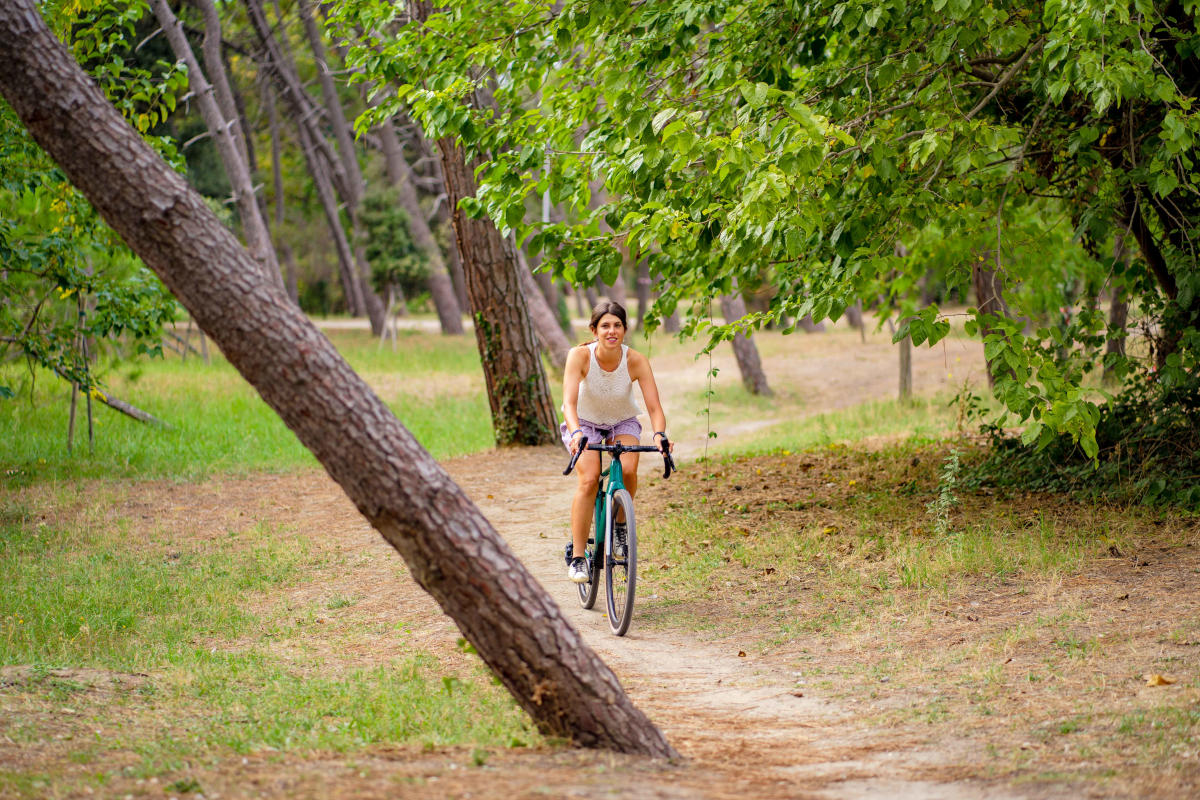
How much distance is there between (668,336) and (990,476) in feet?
83.2

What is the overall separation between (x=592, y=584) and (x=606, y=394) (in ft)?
4.23

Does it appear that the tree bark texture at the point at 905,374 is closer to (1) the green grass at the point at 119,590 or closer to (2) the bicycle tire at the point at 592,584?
(1) the green grass at the point at 119,590

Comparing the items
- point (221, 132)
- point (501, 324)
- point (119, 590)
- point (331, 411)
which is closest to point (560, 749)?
point (331, 411)

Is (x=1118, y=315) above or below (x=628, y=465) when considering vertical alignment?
above

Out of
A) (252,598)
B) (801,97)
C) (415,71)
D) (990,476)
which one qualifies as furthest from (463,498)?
(990,476)

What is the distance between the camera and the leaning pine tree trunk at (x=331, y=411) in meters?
4.27

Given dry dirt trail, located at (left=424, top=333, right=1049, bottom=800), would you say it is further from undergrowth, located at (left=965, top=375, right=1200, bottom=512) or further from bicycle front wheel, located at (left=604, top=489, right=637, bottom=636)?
undergrowth, located at (left=965, top=375, right=1200, bottom=512)

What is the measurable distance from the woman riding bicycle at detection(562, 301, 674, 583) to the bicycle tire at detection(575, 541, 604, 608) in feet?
0.62

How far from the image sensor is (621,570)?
6.71 metres

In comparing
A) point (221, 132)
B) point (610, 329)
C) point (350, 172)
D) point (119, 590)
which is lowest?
point (119, 590)

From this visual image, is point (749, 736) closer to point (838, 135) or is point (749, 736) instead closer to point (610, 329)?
point (610, 329)

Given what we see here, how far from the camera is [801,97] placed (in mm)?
8164

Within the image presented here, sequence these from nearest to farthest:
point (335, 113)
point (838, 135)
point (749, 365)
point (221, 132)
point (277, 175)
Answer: point (838, 135) < point (221, 132) < point (749, 365) < point (335, 113) < point (277, 175)

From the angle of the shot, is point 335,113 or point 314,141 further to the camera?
point 314,141
